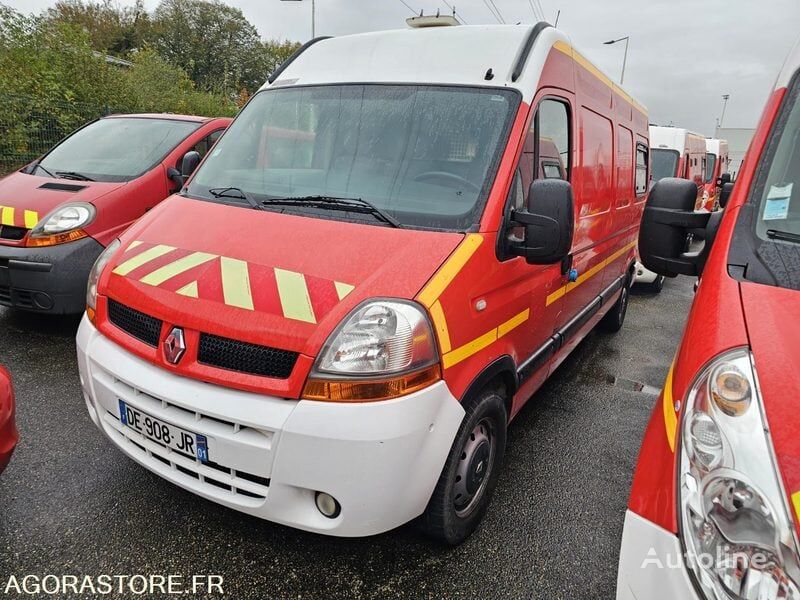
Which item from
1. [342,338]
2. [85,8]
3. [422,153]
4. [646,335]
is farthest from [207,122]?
[85,8]

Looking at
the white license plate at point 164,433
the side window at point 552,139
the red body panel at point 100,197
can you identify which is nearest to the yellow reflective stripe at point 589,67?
the side window at point 552,139

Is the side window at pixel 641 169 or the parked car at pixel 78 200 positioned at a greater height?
the side window at pixel 641 169

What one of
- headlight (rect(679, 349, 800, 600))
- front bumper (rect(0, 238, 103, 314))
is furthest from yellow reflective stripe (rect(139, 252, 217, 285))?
front bumper (rect(0, 238, 103, 314))

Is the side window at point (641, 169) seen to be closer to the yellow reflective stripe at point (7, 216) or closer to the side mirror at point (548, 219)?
the side mirror at point (548, 219)

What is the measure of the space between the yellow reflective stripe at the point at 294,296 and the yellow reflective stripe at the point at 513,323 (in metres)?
0.89

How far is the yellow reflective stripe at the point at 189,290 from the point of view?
2.09 m

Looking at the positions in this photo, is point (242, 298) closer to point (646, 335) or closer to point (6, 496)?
point (6, 496)

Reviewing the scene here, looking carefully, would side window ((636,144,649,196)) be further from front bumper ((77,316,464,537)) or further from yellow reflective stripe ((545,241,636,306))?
front bumper ((77,316,464,537))

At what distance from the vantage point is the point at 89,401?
247cm

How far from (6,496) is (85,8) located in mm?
46496

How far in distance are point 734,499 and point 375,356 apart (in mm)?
1080

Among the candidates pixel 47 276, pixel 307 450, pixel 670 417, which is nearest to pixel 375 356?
pixel 307 450

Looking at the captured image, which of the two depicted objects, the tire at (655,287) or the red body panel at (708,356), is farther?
the tire at (655,287)

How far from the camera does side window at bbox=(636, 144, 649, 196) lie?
17.5ft
